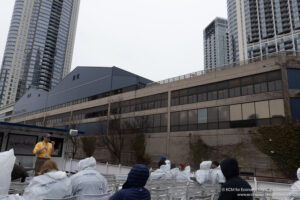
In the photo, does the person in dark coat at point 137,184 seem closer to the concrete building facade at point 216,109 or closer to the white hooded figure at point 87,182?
the white hooded figure at point 87,182

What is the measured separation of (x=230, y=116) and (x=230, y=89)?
350 centimetres

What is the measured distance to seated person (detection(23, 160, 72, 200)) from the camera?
10.4ft

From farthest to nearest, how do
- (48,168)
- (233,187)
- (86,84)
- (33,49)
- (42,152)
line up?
(33,49), (86,84), (42,152), (48,168), (233,187)

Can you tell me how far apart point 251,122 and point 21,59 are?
157 m

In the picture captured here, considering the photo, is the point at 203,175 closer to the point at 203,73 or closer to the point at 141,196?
the point at 141,196

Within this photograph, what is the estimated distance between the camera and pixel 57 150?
15305mm

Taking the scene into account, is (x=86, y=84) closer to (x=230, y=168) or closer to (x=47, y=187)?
(x=47, y=187)

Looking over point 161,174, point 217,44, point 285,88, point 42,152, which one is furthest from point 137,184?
point 217,44

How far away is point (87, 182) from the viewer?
12.6 feet

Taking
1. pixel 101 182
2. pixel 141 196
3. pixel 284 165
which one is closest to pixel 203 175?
pixel 101 182

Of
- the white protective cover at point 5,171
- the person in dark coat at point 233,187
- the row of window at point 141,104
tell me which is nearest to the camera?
the white protective cover at point 5,171

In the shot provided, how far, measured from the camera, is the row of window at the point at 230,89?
79.3ft

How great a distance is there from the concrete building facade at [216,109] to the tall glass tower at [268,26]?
249ft

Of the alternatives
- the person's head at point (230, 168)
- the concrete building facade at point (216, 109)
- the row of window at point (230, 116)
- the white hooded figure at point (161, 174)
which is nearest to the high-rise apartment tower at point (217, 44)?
the concrete building facade at point (216, 109)
